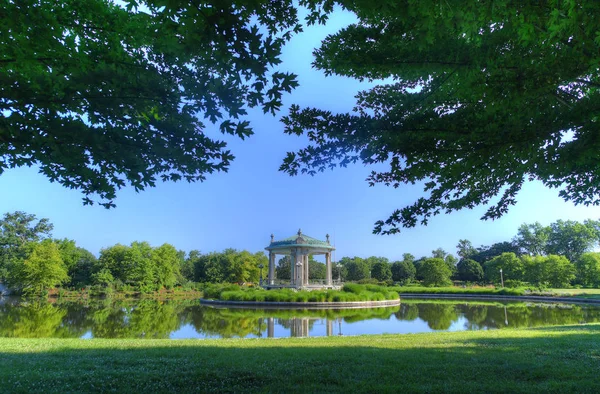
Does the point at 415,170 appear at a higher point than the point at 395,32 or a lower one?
lower

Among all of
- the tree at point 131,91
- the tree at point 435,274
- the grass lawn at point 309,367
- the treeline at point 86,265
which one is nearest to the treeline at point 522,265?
the tree at point 435,274

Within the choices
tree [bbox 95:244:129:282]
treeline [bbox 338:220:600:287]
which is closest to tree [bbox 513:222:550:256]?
treeline [bbox 338:220:600:287]

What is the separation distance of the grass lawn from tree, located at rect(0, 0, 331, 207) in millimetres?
2411

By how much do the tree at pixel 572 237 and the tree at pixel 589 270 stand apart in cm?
1536

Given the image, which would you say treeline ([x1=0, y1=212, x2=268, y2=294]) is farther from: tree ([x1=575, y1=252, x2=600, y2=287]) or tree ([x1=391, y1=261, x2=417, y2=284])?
tree ([x1=575, y1=252, x2=600, y2=287])

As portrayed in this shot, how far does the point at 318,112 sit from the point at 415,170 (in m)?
1.44

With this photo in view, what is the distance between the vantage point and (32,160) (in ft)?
13.0

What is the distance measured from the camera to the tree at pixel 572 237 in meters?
53.1

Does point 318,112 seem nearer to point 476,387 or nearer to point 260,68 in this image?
point 260,68

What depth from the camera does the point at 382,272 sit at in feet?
180

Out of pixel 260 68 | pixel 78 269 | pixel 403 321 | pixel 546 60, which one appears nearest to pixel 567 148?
pixel 546 60

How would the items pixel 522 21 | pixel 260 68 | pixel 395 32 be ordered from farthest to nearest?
pixel 395 32 < pixel 522 21 < pixel 260 68

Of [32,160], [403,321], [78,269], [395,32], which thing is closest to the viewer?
[32,160]

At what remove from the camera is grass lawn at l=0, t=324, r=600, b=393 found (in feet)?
13.7
